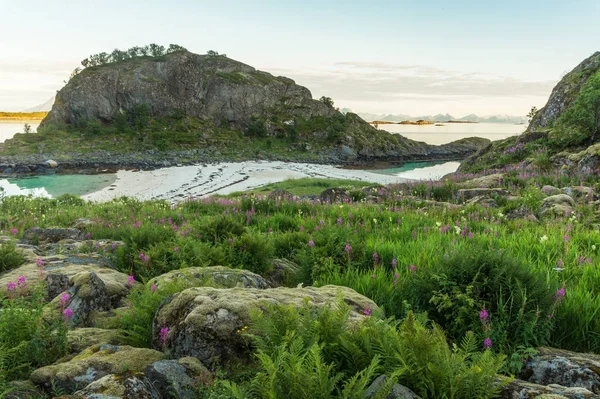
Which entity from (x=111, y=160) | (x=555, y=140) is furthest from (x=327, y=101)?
(x=555, y=140)

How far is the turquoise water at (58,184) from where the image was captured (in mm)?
43281

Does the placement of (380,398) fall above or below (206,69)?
Result: below

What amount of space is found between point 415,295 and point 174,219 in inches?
389

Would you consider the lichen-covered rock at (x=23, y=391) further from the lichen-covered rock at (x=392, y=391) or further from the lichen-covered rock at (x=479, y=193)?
the lichen-covered rock at (x=479, y=193)

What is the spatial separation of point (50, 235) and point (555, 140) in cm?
2756

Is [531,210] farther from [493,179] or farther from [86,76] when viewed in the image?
[86,76]

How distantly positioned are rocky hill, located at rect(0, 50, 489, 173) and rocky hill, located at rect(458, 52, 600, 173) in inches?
2435

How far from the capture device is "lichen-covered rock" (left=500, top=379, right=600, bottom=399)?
8.61 ft

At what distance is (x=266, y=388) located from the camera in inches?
91.0

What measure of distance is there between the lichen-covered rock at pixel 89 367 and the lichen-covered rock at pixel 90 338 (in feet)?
1.08

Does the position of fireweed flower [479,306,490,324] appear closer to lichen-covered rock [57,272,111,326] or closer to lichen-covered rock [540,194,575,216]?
lichen-covered rock [57,272,111,326]

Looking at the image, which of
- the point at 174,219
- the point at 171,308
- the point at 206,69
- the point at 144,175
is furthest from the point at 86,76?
the point at 171,308

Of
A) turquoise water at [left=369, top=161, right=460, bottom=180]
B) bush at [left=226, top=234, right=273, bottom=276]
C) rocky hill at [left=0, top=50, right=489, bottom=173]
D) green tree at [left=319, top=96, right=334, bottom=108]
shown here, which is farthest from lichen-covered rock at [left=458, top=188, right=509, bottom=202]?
green tree at [left=319, top=96, right=334, bottom=108]

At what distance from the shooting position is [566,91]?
33094mm
